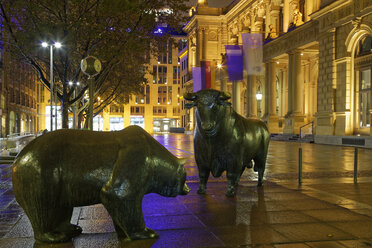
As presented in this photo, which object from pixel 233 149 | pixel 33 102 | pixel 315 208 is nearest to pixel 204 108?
pixel 233 149

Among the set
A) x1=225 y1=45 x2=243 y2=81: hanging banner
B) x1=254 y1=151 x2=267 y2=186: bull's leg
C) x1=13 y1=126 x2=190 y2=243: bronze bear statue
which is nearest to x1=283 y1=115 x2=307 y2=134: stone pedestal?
x1=225 y1=45 x2=243 y2=81: hanging banner

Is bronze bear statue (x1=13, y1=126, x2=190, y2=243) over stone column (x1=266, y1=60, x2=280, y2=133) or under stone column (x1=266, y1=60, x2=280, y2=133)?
under

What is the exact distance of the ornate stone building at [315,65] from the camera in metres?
27.0

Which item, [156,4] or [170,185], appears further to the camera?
[156,4]

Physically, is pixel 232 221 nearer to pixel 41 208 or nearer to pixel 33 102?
pixel 41 208

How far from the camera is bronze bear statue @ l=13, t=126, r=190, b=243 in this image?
341 centimetres

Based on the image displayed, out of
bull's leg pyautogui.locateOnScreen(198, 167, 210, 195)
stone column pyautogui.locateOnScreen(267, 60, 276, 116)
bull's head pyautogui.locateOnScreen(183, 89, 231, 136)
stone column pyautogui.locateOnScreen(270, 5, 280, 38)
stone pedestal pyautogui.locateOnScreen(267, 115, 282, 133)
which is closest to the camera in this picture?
bull's head pyautogui.locateOnScreen(183, 89, 231, 136)

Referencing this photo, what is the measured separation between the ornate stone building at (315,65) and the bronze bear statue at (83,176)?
24.2m

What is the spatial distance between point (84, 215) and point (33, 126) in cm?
8194

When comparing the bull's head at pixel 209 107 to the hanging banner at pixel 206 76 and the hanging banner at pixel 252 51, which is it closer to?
the hanging banner at pixel 252 51

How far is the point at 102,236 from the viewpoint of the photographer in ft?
13.9

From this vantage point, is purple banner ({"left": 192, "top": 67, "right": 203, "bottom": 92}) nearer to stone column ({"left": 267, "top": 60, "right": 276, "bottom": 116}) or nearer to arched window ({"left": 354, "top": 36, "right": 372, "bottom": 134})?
stone column ({"left": 267, "top": 60, "right": 276, "bottom": 116})

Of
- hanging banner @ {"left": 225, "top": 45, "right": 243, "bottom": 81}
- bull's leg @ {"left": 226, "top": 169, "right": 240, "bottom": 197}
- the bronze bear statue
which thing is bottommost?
bull's leg @ {"left": 226, "top": 169, "right": 240, "bottom": 197}

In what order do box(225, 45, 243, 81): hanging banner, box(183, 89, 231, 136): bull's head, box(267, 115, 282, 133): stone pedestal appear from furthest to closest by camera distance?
box(267, 115, 282, 133): stone pedestal
box(225, 45, 243, 81): hanging banner
box(183, 89, 231, 136): bull's head
